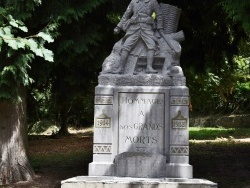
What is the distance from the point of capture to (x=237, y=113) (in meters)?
30.5

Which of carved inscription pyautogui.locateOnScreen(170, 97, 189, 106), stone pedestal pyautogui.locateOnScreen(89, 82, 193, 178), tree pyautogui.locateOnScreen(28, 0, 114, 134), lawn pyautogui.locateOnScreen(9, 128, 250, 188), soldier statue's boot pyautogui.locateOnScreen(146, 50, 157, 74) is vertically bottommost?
lawn pyautogui.locateOnScreen(9, 128, 250, 188)

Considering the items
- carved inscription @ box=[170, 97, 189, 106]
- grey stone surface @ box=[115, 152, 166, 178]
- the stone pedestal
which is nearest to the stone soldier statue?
the stone pedestal

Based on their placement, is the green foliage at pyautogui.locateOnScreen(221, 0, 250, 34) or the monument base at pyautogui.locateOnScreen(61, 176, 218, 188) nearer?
the monument base at pyautogui.locateOnScreen(61, 176, 218, 188)

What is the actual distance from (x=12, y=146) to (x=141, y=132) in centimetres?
340

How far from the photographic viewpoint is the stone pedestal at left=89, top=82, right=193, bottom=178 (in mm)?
8477

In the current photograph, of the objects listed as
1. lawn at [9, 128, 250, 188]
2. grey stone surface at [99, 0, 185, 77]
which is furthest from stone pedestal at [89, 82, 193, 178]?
lawn at [9, 128, 250, 188]

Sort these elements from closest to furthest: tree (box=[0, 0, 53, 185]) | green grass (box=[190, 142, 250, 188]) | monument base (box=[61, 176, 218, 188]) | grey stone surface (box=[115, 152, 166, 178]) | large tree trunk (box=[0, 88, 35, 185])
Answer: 1. monument base (box=[61, 176, 218, 188])
2. grey stone surface (box=[115, 152, 166, 178])
3. tree (box=[0, 0, 53, 185])
4. large tree trunk (box=[0, 88, 35, 185])
5. green grass (box=[190, 142, 250, 188])

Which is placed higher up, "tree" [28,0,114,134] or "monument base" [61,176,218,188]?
"tree" [28,0,114,134]

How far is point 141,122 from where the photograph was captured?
8695 mm

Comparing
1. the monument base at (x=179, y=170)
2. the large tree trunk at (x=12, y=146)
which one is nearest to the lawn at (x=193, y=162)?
the large tree trunk at (x=12, y=146)

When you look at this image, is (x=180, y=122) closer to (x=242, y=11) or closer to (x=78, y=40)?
(x=242, y=11)

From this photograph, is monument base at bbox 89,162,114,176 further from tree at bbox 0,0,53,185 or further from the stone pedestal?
tree at bbox 0,0,53,185

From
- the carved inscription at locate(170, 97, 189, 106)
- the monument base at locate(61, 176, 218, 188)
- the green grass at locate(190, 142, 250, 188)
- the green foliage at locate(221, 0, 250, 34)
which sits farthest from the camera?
the green grass at locate(190, 142, 250, 188)

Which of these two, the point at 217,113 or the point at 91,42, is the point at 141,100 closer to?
the point at 91,42
